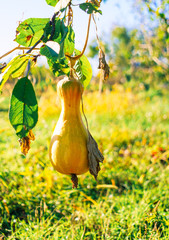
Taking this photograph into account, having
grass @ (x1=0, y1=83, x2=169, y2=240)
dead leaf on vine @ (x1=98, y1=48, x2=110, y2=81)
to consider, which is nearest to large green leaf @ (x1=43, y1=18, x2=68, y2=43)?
dead leaf on vine @ (x1=98, y1=48, x2=110, y2=81)

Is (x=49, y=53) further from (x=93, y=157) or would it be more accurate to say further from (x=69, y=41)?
(x=93, y=157)

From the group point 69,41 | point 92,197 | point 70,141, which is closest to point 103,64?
point 69,41

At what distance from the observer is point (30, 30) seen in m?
0.66

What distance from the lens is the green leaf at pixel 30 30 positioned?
66 cm

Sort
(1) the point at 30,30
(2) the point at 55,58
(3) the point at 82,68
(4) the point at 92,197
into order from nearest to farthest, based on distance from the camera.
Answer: (2) the point at 55,58 → (1) the point at 30,30 → (3) the point at 82,68 → (4) the point at 92,197

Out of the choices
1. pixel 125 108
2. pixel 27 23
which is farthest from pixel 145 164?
pixel 125 108

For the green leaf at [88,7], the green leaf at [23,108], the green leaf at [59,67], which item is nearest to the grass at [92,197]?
the green leaf at [23,108]

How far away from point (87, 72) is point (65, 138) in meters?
0.25

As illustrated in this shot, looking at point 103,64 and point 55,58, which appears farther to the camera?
point 103,64

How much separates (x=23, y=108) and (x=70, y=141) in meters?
0.16

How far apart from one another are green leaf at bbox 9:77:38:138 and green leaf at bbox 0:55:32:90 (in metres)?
0.03

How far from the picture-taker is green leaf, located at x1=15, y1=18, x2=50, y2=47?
2.16 ft

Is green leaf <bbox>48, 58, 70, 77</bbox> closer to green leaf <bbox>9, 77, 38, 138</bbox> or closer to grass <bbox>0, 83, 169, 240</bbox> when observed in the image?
green leaf <bbox>9, 77, 38, 138</bbox>

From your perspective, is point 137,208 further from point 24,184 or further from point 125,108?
point 125,108
